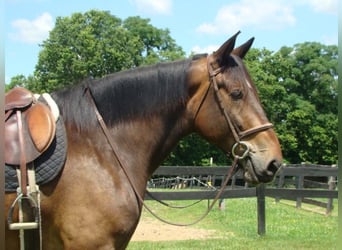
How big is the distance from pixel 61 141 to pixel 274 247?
→ 5659mm

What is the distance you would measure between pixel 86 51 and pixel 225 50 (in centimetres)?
3359

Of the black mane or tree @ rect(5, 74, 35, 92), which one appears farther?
tree @ rect(5, 74, 35, 92)

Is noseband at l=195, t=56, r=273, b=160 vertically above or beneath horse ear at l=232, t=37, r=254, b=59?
beneath

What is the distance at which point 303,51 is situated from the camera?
43531mm

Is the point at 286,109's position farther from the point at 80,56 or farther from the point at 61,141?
the point at 61,141

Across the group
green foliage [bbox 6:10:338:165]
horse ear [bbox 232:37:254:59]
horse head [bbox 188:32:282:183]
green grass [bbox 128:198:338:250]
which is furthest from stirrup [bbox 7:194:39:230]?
green foliage [bbox 6:10:338:165]

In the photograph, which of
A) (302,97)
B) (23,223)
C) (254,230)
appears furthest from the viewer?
(302,97)

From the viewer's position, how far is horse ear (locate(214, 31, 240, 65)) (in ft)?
9.64

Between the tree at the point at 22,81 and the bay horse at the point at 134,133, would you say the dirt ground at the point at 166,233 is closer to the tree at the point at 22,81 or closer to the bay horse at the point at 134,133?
the bay horse at the point at 134,133

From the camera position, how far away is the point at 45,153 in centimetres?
260

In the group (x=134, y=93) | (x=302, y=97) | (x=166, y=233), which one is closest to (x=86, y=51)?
(x=302, y=97)

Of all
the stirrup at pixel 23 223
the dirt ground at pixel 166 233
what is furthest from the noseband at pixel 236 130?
the dirt ground at pixel 166 233

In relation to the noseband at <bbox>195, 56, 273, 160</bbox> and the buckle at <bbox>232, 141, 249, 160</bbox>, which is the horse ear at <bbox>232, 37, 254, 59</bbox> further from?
the buckle at <bbox>232, 141, 249, 160</bbox>

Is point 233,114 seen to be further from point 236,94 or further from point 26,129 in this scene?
point 26,129
